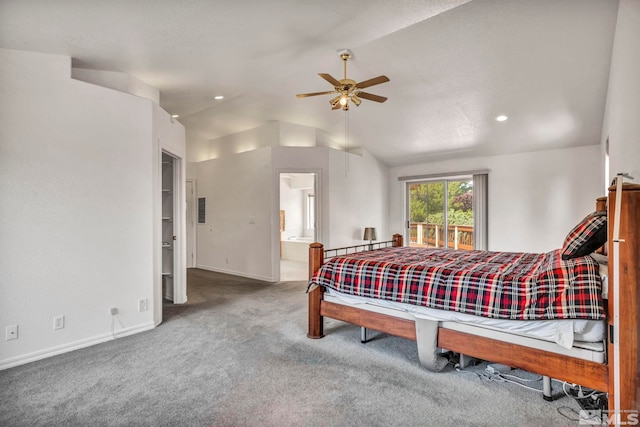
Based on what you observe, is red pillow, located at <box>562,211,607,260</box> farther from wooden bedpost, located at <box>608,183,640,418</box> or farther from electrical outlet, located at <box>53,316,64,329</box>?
electrical outlet, located at <box>53,316,64,329</box>

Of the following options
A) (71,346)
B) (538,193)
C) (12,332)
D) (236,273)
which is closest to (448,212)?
(538,193)

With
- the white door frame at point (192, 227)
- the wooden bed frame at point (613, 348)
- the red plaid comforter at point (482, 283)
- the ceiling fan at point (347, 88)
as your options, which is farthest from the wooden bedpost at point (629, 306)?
the white door frame at point (192, 227)

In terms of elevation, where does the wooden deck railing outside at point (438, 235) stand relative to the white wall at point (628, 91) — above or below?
below

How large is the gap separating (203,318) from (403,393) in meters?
2.47

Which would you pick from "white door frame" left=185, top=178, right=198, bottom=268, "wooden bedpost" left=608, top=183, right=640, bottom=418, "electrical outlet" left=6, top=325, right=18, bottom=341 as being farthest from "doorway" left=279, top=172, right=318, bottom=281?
"wooden bedpost" left=608, top=183, right=640, bottom=418

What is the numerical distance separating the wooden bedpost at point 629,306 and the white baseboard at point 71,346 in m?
3.74

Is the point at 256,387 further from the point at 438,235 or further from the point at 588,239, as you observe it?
the point at 438,235

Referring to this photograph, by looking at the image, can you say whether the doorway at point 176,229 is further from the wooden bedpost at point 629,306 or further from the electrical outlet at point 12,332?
the wooden bedpost at point 629,306

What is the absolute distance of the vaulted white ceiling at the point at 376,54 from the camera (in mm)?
2590

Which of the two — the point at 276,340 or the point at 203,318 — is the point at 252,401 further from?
the point at 203,318

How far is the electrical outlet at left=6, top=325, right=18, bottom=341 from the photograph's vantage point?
2.55 meters

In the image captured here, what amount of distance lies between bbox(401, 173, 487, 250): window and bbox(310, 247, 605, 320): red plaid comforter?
320 cm

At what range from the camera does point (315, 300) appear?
3.03m

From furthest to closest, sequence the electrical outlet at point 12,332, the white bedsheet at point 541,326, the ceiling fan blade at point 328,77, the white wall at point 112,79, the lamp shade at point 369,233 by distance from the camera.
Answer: the lamp shade at point 369,233, the white wall at point 112,79, the ceiling fan blade at point 328,77, the electrical outlet at point 12,332, the white bedsheet at point 541,326
